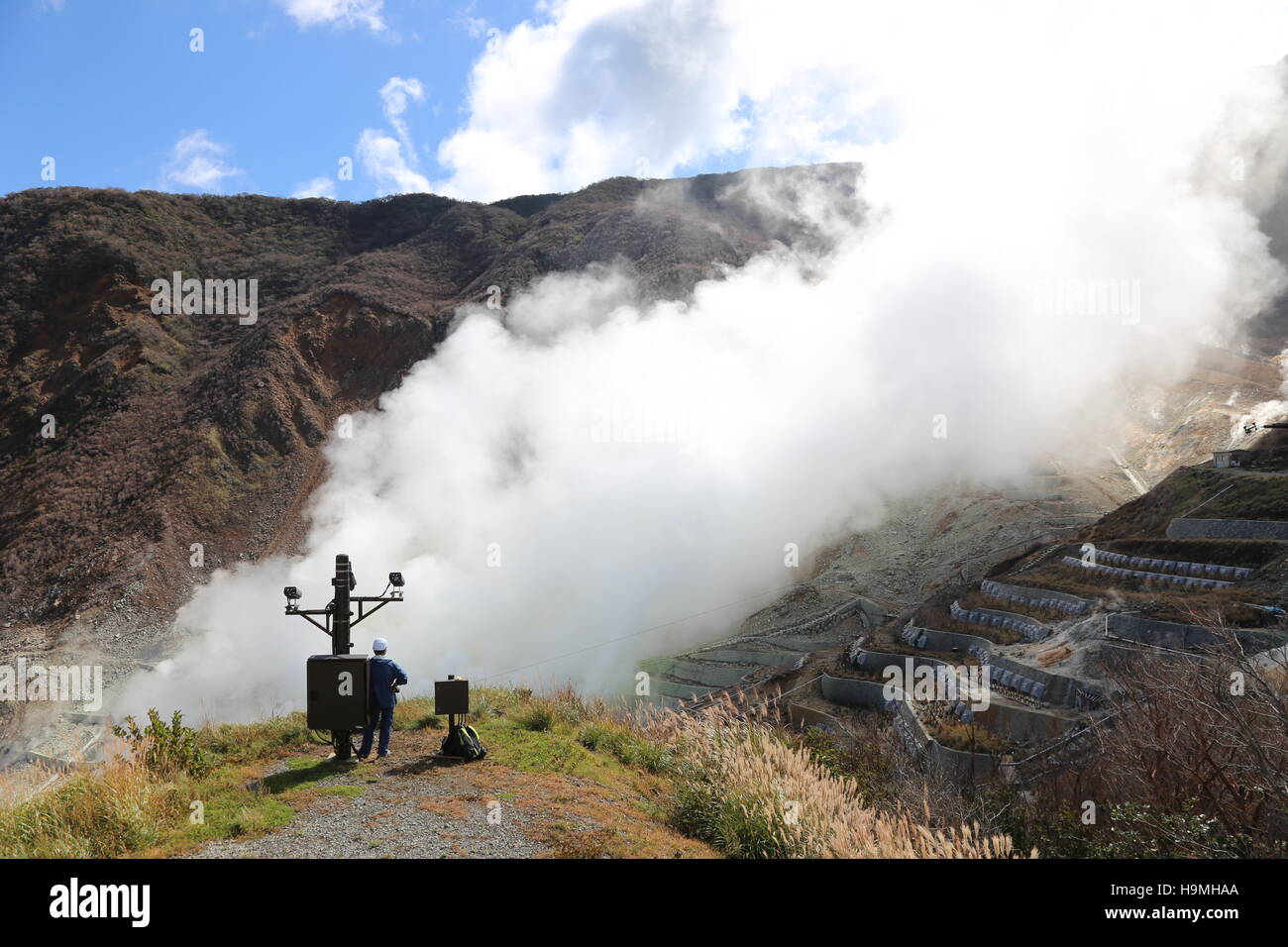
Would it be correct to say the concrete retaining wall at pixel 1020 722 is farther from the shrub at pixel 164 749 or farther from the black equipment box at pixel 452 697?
the shrub at pixel 164 749

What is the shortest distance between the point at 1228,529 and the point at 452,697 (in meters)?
26.9

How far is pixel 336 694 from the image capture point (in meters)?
8.92

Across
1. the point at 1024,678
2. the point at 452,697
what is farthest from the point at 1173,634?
the point at 452,697

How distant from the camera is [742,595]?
109 feet

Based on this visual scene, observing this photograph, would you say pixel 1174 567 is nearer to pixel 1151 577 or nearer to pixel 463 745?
pixel 1151 577

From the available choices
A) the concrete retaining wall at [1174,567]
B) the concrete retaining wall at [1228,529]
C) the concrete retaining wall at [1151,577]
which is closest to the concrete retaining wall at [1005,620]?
the concrete retaining wall at [1151,577]

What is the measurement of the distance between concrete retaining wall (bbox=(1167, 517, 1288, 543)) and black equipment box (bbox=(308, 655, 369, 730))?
85.7 ft

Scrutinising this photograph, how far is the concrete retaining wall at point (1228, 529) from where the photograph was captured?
24.3 metres

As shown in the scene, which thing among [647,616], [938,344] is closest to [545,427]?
[647,616]

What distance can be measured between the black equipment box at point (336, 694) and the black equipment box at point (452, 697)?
0.92 meters

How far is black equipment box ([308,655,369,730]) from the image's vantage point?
8.91 metres

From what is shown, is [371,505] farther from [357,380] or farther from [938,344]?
[938,344]

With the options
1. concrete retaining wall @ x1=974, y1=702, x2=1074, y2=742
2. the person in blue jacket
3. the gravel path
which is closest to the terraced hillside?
concrete retaining wall @ x1=974, y1=702, x2=1074, y2=742

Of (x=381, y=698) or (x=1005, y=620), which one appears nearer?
(x=381, y=698)
